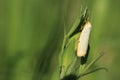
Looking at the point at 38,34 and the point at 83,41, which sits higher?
the point at 83,41

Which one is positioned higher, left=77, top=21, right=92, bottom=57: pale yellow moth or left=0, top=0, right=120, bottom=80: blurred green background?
left=77, top=21, right=92, bottom=57: pale yellow moth

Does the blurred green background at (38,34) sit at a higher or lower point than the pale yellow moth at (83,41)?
lower

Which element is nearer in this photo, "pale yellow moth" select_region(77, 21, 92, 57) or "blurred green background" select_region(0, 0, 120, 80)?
"pale yellow moth" select_region(77, 21, 92, 57)

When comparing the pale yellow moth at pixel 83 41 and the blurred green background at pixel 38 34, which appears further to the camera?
the blurred green background at pixel 38 34

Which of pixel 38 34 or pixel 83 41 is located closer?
pixel 83 41
